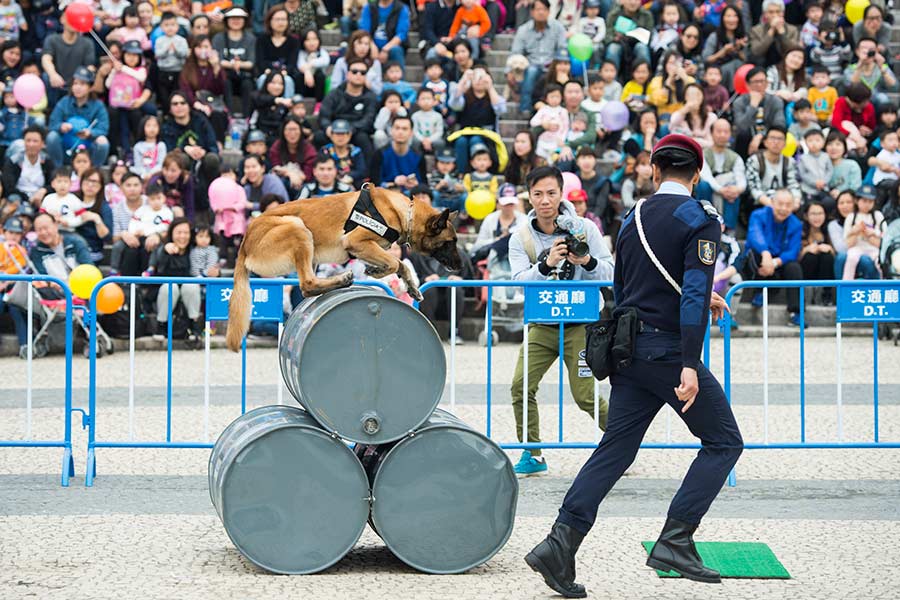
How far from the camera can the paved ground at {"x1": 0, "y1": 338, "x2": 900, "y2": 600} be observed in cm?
660

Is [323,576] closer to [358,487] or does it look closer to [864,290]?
[358,487]

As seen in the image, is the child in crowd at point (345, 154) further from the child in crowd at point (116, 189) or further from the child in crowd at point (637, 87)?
the child in crowd at point (637, 87)

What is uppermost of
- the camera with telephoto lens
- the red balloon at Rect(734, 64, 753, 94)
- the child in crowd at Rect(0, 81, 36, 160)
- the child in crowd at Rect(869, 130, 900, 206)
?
the red balloon at Rect(734, 64, 753, 94)

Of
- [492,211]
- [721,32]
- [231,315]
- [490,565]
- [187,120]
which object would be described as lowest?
[490,565]

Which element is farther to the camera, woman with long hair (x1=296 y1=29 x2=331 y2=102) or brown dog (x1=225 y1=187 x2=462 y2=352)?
woman with long hair (x1=296 y1=29 x2=331 y2=102)

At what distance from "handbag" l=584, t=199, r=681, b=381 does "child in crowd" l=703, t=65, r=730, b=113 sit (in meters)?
12.5

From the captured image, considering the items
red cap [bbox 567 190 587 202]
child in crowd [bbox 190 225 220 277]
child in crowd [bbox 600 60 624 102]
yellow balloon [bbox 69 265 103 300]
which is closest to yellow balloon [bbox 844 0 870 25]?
child in crowd [bbox 600 60 624 102]

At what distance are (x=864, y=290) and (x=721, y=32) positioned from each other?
11.2 metres

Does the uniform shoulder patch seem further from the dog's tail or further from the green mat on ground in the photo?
the dog's tail

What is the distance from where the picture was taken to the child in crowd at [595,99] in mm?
18188

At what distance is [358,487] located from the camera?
267 inches

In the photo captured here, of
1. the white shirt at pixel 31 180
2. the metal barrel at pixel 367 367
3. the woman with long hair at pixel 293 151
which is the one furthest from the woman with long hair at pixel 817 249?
the metal barrel at pixel 367 367

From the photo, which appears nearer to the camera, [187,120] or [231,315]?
[231,315]

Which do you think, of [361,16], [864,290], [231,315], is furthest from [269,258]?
[361,16]
